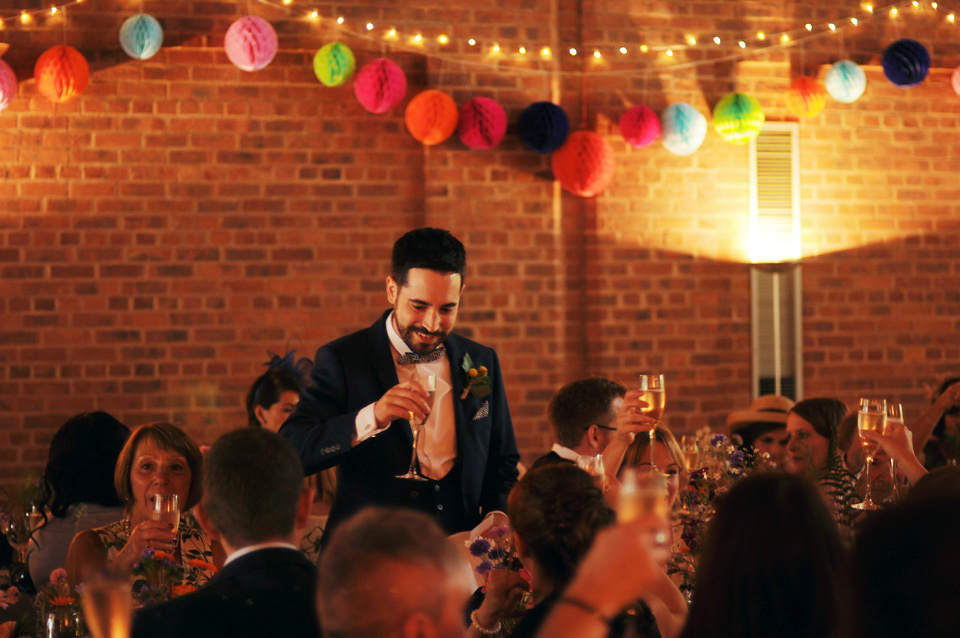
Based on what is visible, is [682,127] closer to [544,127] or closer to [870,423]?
[544,127]

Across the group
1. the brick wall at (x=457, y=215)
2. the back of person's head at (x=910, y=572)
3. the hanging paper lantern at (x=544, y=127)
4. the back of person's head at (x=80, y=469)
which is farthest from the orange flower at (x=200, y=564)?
the hanging paper lantern at (x=544, y=127)

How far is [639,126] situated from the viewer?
18.9 feet

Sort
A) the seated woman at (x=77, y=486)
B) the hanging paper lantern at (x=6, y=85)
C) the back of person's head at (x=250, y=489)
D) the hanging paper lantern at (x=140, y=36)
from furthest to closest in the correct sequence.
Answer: the hanging paper lantern at (x=140, y=36) < the hanging paper lantern at (x=6, y=85) < the seated woman at (x=77, y=486) < the back of person's head at (x=250, y=489)

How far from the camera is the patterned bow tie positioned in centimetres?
330

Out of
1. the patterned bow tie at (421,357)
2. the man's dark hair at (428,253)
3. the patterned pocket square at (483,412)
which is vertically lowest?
the patterned pocket square at (483,412)

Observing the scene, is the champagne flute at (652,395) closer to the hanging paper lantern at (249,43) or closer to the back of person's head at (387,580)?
the back of person's head at (387,580)

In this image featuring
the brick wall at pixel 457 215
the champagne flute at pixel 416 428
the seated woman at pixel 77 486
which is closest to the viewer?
the champagne flute at pixel 416 428

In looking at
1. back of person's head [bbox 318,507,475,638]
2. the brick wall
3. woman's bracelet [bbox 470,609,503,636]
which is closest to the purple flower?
woman's bracelet [bbox 470,609,503,636]

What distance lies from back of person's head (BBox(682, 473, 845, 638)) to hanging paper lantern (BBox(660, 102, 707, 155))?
13.9ft

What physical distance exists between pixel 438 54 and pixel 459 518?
3115 mm

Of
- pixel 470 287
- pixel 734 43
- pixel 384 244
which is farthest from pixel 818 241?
pixel 384 244

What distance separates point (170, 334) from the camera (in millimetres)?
5598

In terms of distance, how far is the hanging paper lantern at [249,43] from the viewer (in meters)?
5.38

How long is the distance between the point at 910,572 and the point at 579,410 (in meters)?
2.51
